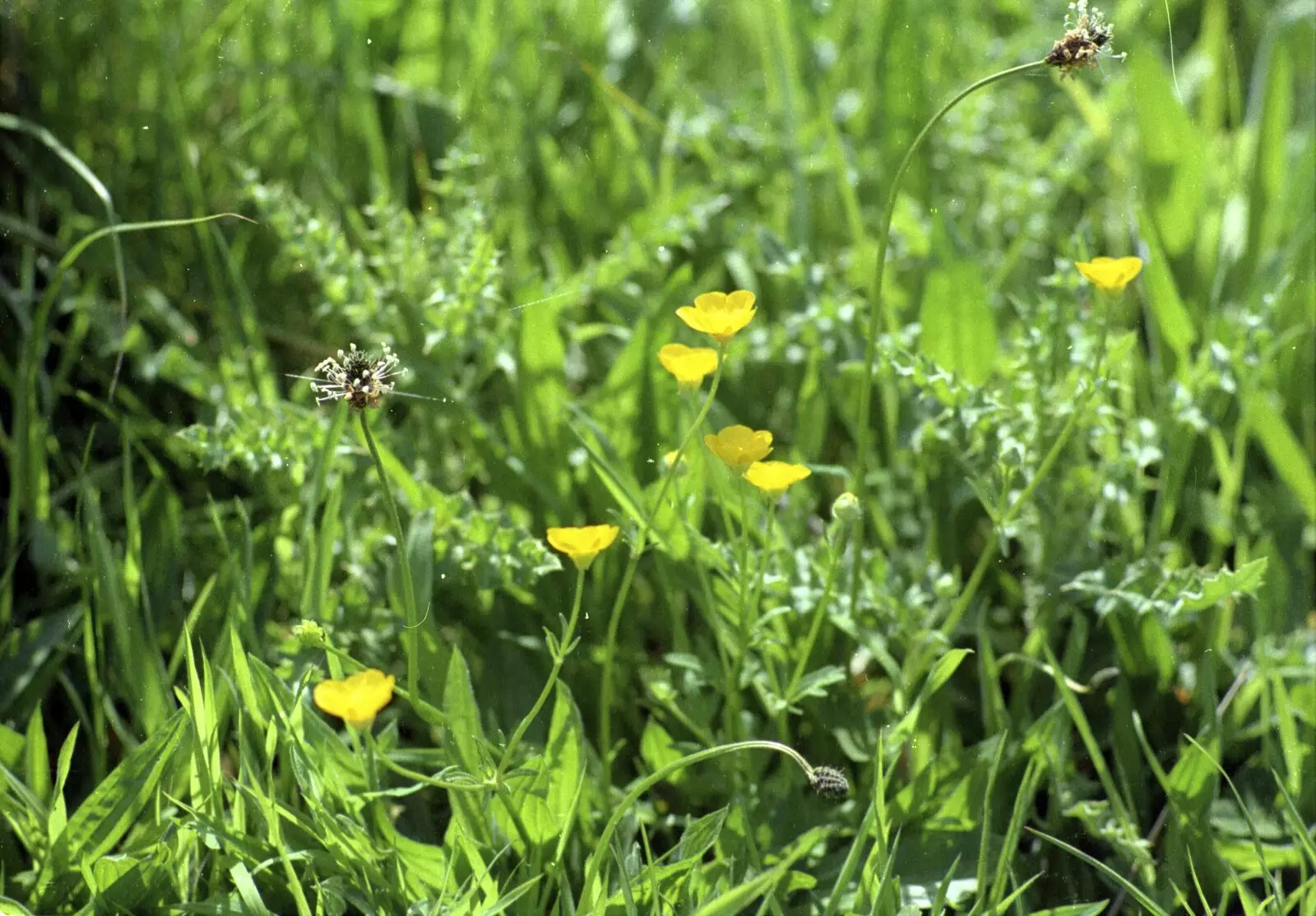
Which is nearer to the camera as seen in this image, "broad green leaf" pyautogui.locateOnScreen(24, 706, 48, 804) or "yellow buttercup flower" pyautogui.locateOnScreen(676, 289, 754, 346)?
"yellow buttercup flower" pyautogui.locateOnScreen(676, 289, 754, 346)

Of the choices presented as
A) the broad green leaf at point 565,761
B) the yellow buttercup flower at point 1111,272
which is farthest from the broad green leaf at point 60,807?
the yellow buttercup flower at point 1111,272

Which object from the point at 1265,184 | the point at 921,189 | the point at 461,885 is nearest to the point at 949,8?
the point at 921,189

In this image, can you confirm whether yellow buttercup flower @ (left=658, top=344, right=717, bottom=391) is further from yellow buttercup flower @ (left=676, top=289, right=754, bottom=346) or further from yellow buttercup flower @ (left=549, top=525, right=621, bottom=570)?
yellow buttercup flower @ (left=549, top=525, right=621, bottom=570)

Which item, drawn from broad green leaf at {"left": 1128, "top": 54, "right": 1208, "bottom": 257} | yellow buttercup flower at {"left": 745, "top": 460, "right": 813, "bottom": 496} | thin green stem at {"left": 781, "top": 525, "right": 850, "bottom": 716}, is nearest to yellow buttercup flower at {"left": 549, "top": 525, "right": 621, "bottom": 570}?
yellow buttercup flower at {"left": 745, "top": 460, "right": 813, "bottom": 496}

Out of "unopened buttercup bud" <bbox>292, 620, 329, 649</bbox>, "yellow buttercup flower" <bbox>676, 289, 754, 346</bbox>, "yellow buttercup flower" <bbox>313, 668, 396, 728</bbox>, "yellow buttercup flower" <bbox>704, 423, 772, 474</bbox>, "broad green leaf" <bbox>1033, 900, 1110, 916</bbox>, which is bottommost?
"broad green leaf" <bbox>1033, 900, 1110, 916</bbox>

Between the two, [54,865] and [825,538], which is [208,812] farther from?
[825,538]

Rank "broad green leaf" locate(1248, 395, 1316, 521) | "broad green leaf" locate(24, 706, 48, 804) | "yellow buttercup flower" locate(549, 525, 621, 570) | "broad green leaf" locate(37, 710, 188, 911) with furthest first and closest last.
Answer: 1. "broad green leaf" locate(1248, 395, 1316, 521)
2. "broad green leaf" locate(24, 706, 48, 804)
3. "broad green leaf" locate(37, 710, 188, 911)
4. "yellow buttercup flower" locate(549, 525, 621, 570)

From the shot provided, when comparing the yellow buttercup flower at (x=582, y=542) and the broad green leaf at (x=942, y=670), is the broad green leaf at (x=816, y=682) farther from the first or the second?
the yellow buttercup flower at (x=582, y=542)
